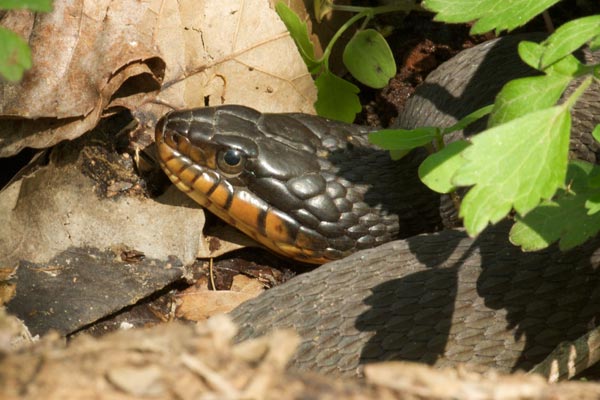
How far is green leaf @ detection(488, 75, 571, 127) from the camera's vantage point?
259cm

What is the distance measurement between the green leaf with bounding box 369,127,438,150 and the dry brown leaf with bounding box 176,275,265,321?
156 cm

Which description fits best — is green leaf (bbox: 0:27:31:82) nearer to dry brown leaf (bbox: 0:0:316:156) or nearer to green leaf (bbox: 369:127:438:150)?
green leaf (bbox: 369:127:438:150)

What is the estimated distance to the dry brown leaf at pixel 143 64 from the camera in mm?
4254

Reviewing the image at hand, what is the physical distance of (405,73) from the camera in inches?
218

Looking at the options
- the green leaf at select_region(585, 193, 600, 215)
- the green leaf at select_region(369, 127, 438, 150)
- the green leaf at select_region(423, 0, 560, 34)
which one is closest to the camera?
the green leaf at select_region(585, 193, 600, 215)

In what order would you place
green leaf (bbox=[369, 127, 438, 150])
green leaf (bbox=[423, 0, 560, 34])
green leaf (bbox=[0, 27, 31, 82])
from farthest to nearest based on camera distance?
green leaf (bbox=[369, 127, 438, 150]) → green leaf (bbox=[423, 0, 560, 34]) → green leaf (bbox=[0, 27, 31, 82])

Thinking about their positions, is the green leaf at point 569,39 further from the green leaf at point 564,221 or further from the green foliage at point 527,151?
the green leaf at point 564,221

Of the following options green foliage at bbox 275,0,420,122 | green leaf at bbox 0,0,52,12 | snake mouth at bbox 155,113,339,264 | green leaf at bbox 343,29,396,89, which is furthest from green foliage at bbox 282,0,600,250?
snake mouth at bbox 155,113,339,264

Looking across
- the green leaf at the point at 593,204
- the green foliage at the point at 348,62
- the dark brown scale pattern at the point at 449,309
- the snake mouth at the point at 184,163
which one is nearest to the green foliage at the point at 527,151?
the green leaf at the point at 593,204

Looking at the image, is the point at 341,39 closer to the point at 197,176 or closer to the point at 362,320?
the point at 197,176

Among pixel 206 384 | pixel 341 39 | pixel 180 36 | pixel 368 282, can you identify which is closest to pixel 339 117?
pixel 341 39

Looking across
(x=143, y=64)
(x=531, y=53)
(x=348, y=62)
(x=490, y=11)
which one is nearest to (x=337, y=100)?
(x=348, y=62)

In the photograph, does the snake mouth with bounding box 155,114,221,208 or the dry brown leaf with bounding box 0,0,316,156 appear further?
the snake mouth with bounding box 155,114,221,208

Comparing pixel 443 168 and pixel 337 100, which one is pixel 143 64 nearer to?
pixel 337 100
